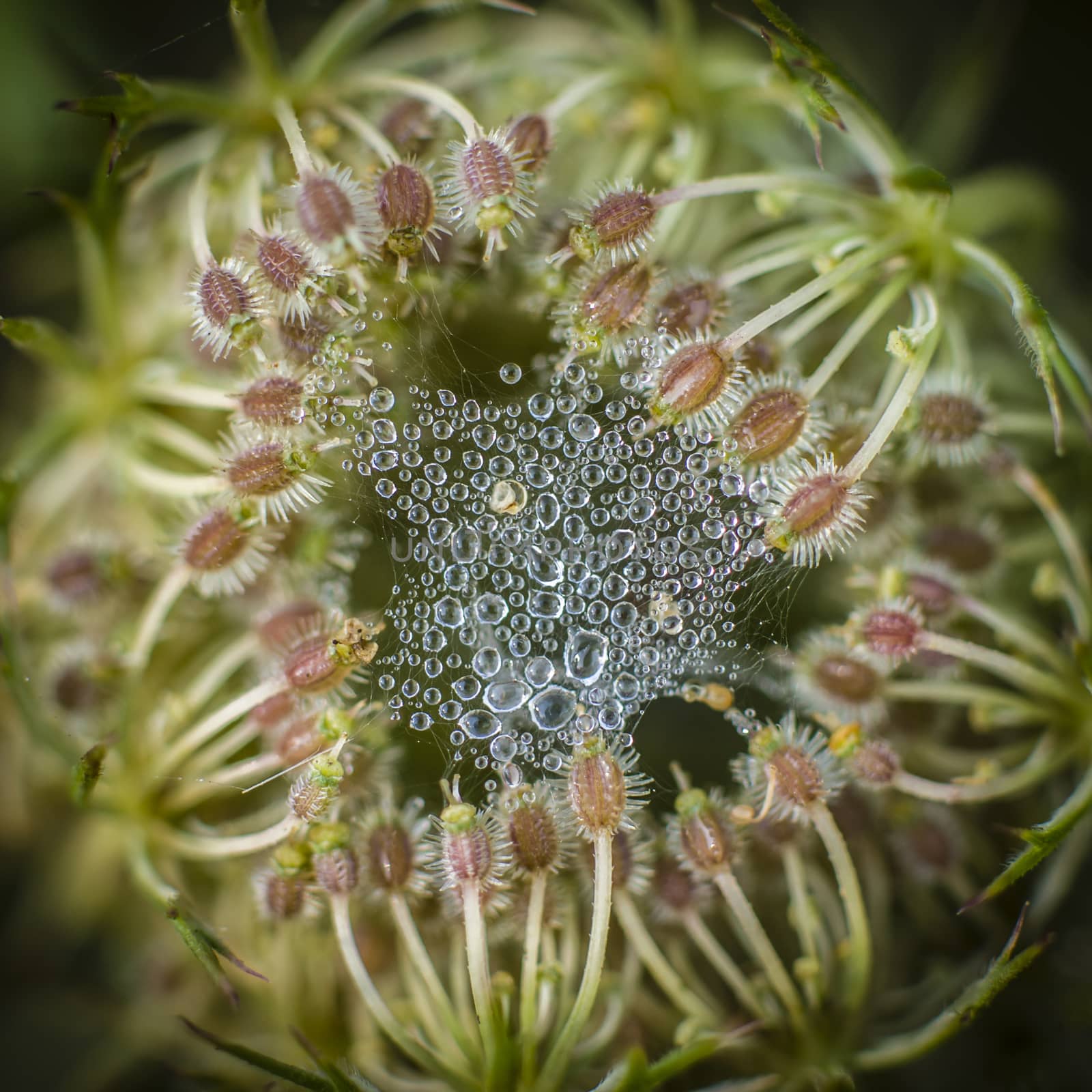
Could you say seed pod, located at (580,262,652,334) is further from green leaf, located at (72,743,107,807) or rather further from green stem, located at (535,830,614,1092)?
green leaf, located at (72,743,107,807)

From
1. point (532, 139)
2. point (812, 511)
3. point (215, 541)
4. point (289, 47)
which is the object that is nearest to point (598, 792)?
point (812, 511)

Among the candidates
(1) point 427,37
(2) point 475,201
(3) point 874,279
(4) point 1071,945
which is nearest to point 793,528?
(3) point 874,279

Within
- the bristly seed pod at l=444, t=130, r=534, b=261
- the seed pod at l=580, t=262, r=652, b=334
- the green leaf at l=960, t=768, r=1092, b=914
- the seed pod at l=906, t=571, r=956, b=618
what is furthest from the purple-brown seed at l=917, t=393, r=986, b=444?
the bristly seed pod at l=444, t=130, r=534, b=261

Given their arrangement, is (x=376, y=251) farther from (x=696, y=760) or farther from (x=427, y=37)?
(x=427, y=37)

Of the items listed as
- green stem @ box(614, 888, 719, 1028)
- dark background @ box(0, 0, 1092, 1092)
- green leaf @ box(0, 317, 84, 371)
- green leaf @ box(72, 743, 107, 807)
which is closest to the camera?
green leaf @ box(72, 743, 107, 807)

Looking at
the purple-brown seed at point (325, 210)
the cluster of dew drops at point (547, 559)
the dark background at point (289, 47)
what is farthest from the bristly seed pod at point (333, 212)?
the dark background at point (289, 47)

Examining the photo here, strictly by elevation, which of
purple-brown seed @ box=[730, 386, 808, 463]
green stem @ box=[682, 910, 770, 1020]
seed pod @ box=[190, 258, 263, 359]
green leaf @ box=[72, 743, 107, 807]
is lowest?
green leaf @ box=[72, 743, 107, 807]
